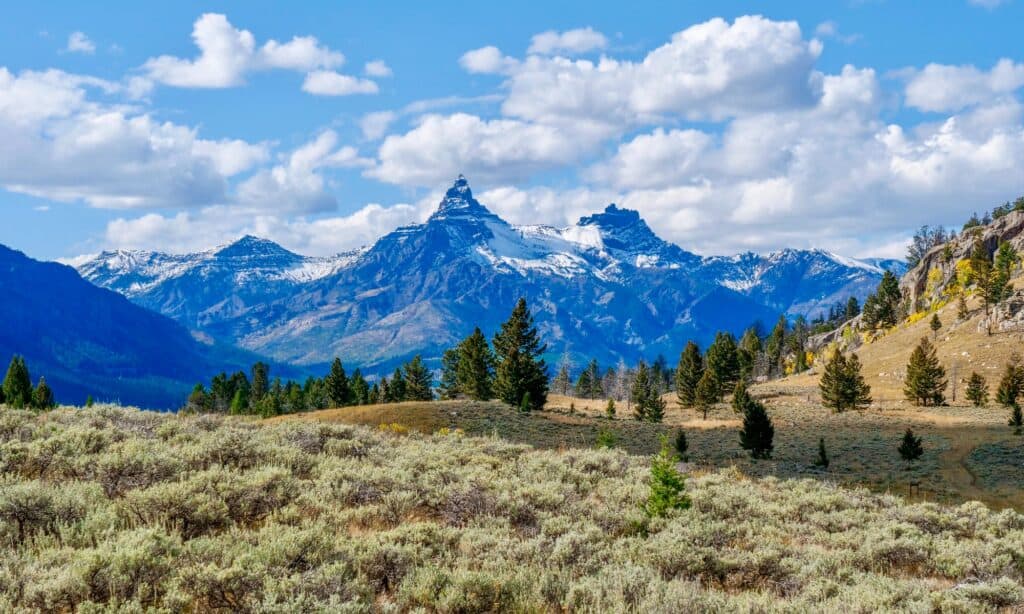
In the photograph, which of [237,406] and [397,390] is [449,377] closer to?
[397,390]

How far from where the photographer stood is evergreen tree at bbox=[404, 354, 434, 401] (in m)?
99.3

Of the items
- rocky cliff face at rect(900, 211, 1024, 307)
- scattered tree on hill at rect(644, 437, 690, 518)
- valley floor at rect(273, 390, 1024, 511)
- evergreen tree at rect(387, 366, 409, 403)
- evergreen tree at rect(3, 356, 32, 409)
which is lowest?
valley floor at rect(273, 390, 1024, 511)

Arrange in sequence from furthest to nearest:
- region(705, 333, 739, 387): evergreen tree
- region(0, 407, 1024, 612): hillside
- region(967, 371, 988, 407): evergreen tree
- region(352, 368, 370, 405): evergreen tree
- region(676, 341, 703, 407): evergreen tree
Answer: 1. region(705, 333, 739, 387): evergreen tree
2. region(352, 368, 370, 405): evergreen tree
3. region(676, 341, 703, 407): evergreen tree
4. region(967, 371, 988, 407): evergreen tree
5. region(0, 407, 1024, 612): hillside

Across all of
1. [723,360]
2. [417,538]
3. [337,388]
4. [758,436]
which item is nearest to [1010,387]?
[723,360]

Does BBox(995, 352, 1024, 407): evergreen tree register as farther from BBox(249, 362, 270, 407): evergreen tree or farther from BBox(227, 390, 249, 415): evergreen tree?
BBox(249, 362, 270, 407): evergreen tree

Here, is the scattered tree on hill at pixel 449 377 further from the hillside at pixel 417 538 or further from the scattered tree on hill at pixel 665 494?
the scattered tree on hill at pixel 665 494

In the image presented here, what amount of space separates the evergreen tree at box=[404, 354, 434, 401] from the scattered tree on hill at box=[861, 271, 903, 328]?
11601 cm

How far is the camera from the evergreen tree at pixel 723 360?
101312 millimetres

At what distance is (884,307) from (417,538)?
172 meters

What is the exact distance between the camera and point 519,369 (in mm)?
72062

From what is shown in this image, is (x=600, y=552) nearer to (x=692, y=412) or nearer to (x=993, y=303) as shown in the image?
(x=692, y=412)

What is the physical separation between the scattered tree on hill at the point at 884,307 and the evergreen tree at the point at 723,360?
63.4m

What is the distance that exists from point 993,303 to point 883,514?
127331 mm

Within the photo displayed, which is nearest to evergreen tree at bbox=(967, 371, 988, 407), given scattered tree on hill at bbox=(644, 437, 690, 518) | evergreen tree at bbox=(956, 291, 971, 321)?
evergreen tree at bbox=(956, 291, 971, 321)
